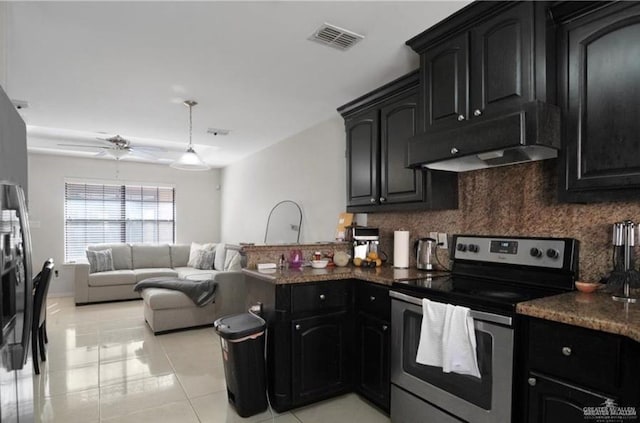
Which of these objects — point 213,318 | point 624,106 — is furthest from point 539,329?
point 213,318

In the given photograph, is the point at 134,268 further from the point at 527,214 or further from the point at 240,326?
the point at 527,214

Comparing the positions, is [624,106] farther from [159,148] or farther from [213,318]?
[159,148]

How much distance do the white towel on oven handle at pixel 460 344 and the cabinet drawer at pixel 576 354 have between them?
0.27 metres

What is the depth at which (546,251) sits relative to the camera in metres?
2.08

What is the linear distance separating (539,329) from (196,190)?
24.5 ft

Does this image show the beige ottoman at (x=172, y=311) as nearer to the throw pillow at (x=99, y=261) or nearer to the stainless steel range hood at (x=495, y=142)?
the throw pillow at (x=99, y=261)

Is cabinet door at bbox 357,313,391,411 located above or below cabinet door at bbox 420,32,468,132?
below

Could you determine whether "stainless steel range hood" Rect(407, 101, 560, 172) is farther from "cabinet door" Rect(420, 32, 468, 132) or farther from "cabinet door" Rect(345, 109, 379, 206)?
"cabinet door" Rect(345, 109, 379, 206)

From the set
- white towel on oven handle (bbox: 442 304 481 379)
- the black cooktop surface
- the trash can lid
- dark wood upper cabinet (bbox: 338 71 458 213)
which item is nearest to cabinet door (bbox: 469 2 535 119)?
dark wood upper cabinet (bbox: 338 71 458 213)

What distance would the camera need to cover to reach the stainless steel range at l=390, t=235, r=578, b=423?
66.6 inches

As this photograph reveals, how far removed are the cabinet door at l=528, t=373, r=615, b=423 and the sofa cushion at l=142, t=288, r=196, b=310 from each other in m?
3.82

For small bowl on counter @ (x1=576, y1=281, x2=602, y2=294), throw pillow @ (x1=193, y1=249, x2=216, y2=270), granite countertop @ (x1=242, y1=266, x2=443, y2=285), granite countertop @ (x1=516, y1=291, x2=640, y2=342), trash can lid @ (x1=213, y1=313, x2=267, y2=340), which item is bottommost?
throw pillow @ (x1=193, y1=249, x2=216, y2=270)

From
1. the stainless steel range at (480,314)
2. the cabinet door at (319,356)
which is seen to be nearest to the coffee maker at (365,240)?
the cabinet door at (319,356)

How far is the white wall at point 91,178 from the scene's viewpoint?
6.50m
